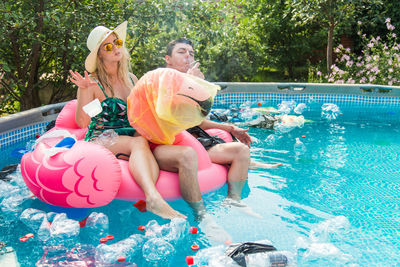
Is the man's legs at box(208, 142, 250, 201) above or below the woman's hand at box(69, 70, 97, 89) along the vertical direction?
below

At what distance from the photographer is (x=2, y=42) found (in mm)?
5605

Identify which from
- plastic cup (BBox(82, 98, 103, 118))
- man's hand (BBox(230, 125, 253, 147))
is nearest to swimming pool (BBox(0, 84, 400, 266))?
man's hand (BBox(230, 125, 253, 147))

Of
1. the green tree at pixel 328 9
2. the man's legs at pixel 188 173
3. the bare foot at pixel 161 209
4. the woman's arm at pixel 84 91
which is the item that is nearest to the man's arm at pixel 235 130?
the man's legs at pixel 188 173

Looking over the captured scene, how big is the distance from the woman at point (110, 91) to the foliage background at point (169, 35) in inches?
77.3

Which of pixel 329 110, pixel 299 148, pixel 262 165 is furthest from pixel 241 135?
pixel 329 110

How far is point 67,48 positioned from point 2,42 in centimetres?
92

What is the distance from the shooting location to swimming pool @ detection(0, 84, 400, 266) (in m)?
2.62

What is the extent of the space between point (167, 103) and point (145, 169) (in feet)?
1.76

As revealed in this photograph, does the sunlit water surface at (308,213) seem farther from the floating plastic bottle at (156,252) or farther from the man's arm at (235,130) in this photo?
the man's arm at (235,130)

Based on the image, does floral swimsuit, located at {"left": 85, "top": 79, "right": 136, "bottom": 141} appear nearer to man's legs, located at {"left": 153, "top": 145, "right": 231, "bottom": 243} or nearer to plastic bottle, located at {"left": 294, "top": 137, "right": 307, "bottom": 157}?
man's legs, located at {"left": 153, "top": 145, "right": 231, "bottom": 243}

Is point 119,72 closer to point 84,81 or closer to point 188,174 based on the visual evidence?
point 84,81

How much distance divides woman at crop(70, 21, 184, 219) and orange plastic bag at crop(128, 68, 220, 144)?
0.56ft

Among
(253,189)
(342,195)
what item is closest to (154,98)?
(253,189)

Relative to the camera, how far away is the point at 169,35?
7707 millimetres
